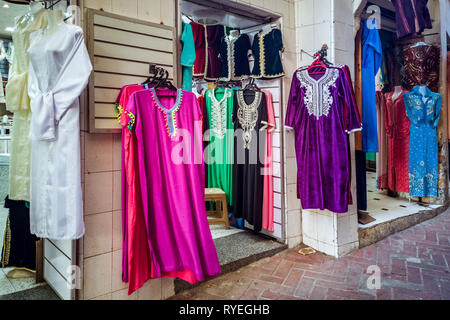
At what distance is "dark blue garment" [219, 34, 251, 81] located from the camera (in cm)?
354

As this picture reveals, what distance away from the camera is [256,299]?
2.45 m

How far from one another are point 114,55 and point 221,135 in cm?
162

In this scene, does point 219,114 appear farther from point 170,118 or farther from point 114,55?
point 114,55

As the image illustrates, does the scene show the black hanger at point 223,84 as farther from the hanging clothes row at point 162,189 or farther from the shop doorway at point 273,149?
the hanging clothes row at point 162,189

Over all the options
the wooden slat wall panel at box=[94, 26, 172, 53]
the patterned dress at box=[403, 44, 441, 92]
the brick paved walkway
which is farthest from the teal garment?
the patterned dress at box=[403, 44, 441, 92]

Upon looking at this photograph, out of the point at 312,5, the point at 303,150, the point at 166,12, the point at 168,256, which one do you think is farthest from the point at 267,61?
the point at 168,256

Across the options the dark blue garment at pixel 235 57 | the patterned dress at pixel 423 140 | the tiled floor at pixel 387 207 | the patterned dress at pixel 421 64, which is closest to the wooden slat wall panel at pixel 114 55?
the dark blue garment at pixel 235 57

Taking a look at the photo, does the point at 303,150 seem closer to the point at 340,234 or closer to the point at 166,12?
the point at 340,234

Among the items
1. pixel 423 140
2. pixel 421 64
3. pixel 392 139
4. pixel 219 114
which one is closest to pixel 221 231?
pixel 219 114

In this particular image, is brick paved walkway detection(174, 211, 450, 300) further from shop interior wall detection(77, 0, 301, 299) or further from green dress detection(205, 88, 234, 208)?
green dress detection(205, 88, 234, 208)

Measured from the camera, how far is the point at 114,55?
7.04 ft

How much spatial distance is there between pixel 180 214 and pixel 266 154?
1477mm

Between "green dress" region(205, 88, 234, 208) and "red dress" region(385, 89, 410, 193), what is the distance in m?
2.64

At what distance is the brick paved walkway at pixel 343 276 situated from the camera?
2.52 meters
